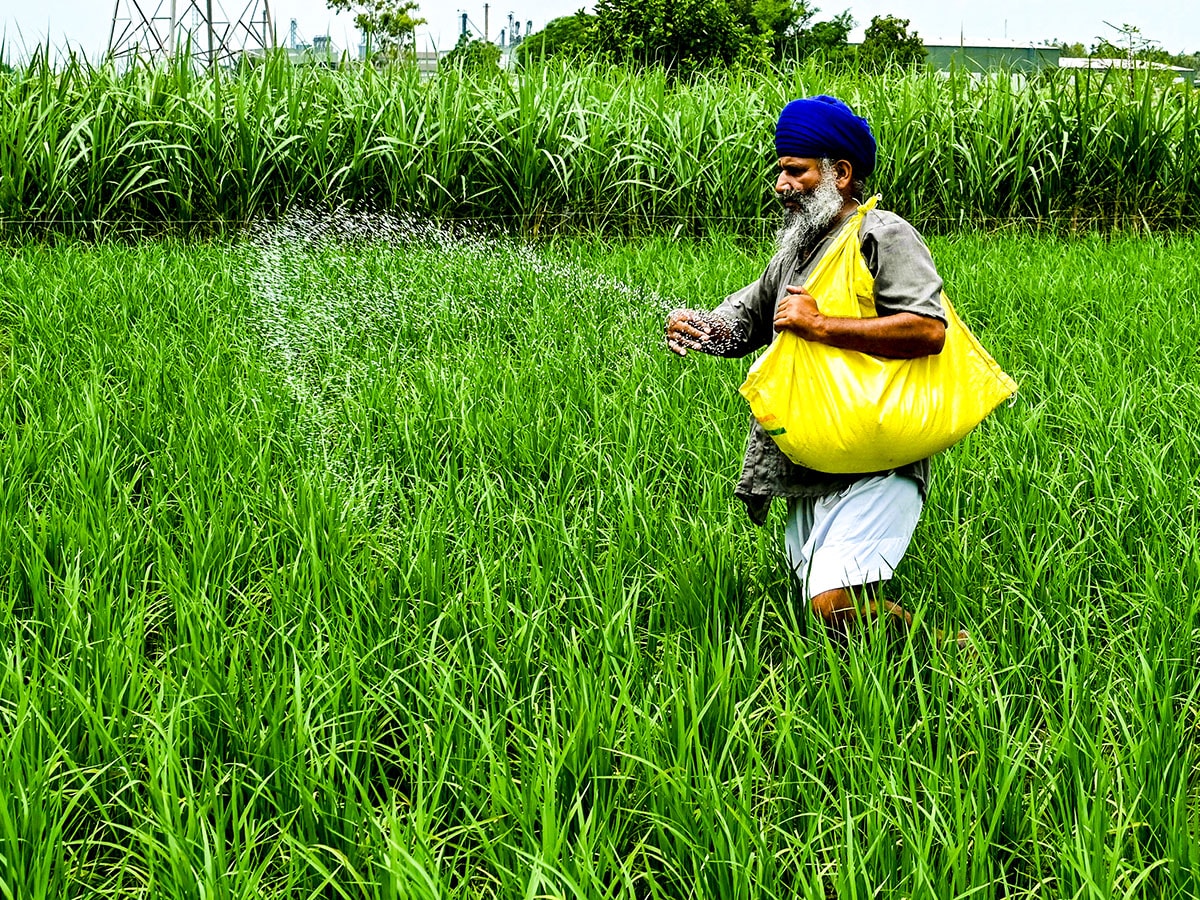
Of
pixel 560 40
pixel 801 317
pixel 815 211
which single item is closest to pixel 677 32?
pixel 815 211

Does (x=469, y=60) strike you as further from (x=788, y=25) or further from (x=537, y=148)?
(x=788, y=25)

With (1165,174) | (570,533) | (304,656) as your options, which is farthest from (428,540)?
(1165,174)

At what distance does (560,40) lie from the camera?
34.7 meters

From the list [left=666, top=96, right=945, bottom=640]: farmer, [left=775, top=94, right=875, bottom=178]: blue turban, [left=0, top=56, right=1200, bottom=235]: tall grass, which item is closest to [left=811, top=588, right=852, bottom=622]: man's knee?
[left=666, top=96, right=945, bottom=640]: farmer

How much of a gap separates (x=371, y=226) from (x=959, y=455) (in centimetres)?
460

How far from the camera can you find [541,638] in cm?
227

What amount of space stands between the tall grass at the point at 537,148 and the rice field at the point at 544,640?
2.51m

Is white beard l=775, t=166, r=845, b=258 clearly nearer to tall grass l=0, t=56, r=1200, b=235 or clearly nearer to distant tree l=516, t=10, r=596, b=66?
tall grass l=0, t=56, r=1200, b=235

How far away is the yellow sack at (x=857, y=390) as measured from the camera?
2.12 m

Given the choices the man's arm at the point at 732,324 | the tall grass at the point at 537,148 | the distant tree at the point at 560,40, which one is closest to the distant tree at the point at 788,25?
the distant tree at the point at 560,40

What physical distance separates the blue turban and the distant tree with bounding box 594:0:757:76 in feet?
52.1

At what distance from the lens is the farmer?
210cm

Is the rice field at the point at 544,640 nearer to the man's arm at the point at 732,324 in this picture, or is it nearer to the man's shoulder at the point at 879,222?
the man's arm at the point at 732,324

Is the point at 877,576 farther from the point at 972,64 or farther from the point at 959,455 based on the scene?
the point at 972,64
